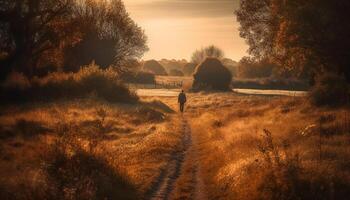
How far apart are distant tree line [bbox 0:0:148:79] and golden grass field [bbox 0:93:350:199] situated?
16.7 metres

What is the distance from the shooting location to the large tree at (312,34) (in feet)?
85.0

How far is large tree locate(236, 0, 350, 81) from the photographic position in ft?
85.0

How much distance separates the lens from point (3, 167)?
14.1 m

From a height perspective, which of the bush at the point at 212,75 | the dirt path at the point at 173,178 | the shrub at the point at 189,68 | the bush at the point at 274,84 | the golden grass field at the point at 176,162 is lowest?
the dirt path at the point at 173,178

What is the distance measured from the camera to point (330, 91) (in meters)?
31.3

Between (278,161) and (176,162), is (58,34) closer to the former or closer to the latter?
(176,162)

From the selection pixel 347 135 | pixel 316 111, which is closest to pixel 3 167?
pixel 347 135

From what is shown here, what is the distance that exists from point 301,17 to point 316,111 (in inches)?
243

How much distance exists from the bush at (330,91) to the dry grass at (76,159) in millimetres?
10206

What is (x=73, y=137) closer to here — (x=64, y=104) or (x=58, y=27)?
(x=64, y=104)

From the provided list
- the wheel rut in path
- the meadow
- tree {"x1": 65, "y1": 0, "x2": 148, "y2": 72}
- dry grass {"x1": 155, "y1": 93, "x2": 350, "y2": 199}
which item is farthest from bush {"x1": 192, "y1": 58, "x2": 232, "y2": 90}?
the wheel rut in path

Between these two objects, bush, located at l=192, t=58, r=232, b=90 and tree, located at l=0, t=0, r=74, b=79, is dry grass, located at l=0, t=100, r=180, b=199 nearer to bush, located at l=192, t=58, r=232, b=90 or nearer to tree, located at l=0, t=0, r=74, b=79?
tree, located at l=0, t=0, r=74, b=79

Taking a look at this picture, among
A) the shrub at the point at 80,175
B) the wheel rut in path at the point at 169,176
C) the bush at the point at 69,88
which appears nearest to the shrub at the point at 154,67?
the bush at the point at 69,88

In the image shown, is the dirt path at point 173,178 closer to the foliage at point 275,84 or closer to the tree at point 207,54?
the foliage at point 275,84
